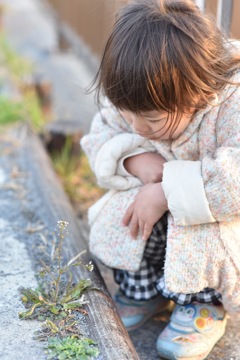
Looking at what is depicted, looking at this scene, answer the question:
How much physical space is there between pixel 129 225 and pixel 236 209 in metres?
0.39

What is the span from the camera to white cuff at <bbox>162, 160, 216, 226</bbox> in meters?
1.81

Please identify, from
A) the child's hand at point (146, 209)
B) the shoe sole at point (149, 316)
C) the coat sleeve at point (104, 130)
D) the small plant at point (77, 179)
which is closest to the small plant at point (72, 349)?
the child's hand at point (146, 209)

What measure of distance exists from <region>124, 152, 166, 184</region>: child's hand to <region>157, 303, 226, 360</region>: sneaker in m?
0.41

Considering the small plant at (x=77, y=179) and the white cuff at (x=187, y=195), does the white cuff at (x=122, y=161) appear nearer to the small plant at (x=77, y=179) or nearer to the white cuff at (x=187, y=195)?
the white cuff at (x=187, y=195)

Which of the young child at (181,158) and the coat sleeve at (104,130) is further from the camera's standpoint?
the coat sleeve at (104,130)

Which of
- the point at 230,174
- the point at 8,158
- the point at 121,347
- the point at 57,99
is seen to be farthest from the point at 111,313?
the point at 57,99

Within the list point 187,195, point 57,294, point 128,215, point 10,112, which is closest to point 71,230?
point 128,215

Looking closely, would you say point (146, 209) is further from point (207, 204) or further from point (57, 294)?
point (57, 294)

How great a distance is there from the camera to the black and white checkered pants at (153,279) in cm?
200

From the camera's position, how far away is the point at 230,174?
1.78 metres

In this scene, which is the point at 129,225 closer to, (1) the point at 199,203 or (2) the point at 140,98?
(1) the point at 199,203

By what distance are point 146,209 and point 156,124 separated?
0.28 metres

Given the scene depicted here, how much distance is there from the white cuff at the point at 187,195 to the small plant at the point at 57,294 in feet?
0.95

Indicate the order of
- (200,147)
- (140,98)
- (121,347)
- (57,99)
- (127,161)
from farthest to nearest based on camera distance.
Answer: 1. (57,99)
2. (127,161)
3. (200,147)
4. (140,98)
5. (121,347)
